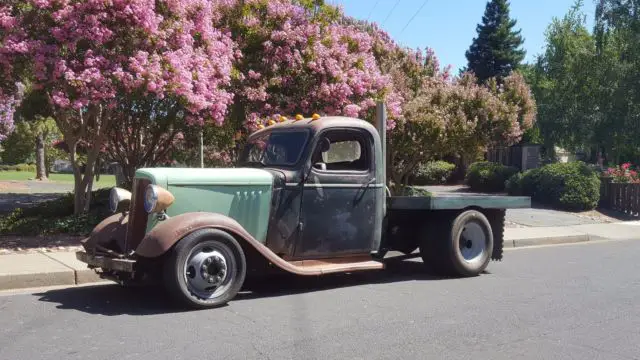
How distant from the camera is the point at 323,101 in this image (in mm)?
12242

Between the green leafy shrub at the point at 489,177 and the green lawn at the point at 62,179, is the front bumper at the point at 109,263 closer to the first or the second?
the green leafy shrub at the point at 489,177

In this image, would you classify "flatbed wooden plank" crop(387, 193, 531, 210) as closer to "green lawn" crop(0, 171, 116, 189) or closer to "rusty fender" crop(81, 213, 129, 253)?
"rusty fender" crop(81, 213, 129, 253)

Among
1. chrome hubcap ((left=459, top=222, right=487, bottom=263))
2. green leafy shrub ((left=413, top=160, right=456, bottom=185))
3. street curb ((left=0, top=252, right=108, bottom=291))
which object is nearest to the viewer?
street curb ((left=0, top=252, right=108, bottom=291))

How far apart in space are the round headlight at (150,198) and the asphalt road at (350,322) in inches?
39.0

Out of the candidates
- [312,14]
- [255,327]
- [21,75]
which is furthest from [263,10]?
[255,327]

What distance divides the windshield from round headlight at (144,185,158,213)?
1666mm

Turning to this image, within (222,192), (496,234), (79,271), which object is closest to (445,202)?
(496,234)

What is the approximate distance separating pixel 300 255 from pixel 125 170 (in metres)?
8.95

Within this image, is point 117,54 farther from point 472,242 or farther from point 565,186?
point 565,186

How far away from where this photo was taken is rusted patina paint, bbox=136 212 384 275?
5789 millimetres

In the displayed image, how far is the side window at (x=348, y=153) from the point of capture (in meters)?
7.52

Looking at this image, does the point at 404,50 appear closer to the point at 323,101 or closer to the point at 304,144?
the point at 323,101

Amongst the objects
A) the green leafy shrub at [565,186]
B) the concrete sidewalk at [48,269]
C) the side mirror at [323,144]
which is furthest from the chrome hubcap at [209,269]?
the green leafy shrub at [565,186]

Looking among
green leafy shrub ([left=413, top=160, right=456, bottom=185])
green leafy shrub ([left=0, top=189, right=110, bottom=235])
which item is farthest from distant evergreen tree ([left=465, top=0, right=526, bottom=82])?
green leafy shrub ([left=0, top=189, right=110, bottom=235])
